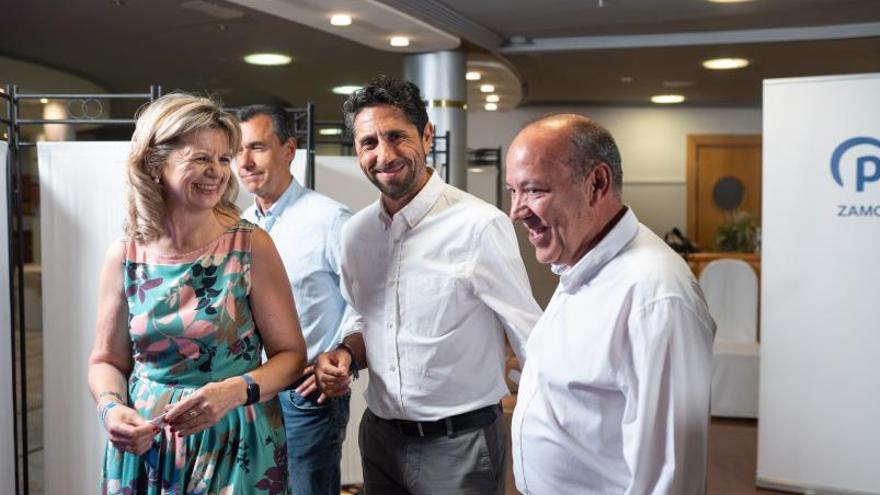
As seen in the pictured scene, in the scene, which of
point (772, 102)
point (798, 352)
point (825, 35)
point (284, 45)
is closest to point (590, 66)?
point (825, 35)

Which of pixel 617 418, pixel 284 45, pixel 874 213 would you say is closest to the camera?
pixel 617 418

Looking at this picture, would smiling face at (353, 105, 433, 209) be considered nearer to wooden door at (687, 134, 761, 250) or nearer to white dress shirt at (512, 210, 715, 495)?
white dress shirt at (512, 210, 715, 495)

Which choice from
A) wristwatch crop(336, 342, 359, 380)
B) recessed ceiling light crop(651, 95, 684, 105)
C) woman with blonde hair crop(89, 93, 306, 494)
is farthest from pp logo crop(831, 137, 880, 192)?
recessed ceiling light crop(651, 95, 684, 105)

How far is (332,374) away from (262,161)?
3.15 ft

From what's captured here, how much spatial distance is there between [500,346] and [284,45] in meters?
5.07

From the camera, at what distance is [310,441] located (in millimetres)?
2400

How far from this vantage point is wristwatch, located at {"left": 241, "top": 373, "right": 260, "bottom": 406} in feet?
5.68

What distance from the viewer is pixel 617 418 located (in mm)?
1334

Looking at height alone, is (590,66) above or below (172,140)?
above

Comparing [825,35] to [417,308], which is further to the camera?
[825,35]

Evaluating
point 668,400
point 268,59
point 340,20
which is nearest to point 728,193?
point 268,59

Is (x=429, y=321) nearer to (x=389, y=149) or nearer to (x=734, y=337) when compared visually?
(x=389, y=149)

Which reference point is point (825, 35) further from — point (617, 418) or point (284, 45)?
point (617, 418)

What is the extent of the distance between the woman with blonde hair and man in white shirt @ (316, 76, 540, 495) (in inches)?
10.8
